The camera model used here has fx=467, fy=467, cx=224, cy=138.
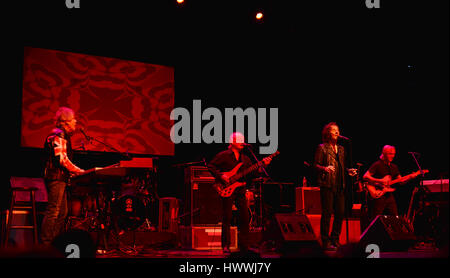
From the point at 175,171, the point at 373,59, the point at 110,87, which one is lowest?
the point at 175,171

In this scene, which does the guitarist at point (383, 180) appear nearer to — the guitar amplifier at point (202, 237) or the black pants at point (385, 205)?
the black pants at point (385, 205)

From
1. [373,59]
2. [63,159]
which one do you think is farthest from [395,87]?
[63,159]

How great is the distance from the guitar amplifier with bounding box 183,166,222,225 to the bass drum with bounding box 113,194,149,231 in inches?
32.2

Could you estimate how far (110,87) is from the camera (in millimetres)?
9539

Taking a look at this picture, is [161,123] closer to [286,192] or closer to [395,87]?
[286,192]

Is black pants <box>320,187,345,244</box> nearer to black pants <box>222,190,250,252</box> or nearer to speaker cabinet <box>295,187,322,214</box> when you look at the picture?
black pants <box>222,190,250,252</box>

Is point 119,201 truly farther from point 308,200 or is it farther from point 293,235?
point 308,200

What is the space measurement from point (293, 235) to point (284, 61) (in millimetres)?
5200

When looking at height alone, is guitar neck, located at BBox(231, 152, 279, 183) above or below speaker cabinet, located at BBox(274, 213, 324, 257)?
above

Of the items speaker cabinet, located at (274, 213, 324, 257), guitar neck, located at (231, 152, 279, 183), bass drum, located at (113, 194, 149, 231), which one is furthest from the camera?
bass drum, located at (113, 194, 149, 231)

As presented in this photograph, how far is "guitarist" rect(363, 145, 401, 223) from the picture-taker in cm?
822

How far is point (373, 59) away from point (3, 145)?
763 centimetres

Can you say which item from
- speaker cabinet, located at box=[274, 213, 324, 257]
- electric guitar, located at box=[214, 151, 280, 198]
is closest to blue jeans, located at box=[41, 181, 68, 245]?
electric guitar, located at box=[214, 151, 280, 198]

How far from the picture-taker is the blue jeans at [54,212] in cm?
548
